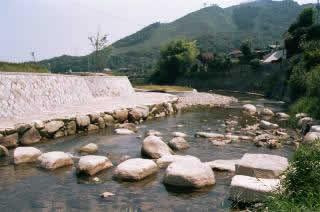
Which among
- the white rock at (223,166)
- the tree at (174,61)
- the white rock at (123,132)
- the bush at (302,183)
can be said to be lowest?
the white rock at (123,132)

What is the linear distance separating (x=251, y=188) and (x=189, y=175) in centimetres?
205

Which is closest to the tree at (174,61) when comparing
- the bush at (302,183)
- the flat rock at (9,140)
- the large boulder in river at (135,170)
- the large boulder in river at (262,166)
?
the flat rock at (9,140)

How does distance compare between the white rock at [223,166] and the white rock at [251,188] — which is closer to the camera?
the white rock at [251,188]

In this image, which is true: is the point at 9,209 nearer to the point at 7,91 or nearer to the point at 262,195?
the point at 262,195

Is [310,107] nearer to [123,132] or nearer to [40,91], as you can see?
[123,132]

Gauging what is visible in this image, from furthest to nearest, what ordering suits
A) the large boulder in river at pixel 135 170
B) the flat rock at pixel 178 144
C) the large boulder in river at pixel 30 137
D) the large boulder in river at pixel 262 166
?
1. the large boulder in river at pixel 30 137
2. the flat rock at pixel 178 144
3. the large boulder in river at pixel 135 170
4. the large boulder in river at pixel 262 166

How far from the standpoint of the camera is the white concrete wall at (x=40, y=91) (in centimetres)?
1834

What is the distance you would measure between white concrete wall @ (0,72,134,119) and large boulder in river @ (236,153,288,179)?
39.8 ft

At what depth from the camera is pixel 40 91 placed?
21234 mm

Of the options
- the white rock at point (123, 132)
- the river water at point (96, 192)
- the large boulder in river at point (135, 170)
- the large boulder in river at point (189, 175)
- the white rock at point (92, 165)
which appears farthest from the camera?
the white rock at point (123, 132)

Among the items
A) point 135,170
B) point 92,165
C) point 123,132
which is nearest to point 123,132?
point 123,132

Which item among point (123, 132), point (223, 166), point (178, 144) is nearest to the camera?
point (223, 166)

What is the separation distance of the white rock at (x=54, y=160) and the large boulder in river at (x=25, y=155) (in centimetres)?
54

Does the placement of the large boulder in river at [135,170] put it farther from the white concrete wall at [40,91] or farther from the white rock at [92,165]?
the white concrete wall at [40,91]
